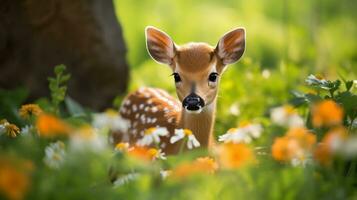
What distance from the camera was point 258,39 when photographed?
794 centimetres

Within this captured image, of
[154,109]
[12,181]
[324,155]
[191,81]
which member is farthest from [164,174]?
[154,109]

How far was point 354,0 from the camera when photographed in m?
8.19

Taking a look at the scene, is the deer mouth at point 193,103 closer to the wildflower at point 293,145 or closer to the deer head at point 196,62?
the deer head at point 196,62

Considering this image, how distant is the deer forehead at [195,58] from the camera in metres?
4.23

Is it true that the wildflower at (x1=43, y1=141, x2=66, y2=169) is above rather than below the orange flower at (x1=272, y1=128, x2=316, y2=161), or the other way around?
below

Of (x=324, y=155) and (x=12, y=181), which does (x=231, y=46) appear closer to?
(x=324, y=155)

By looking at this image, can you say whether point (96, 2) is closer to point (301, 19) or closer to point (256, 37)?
point (256, 37)

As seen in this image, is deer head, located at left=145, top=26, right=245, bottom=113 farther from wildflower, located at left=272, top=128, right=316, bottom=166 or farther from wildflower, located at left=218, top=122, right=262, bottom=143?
wildflower, located at left=272, top=128, right=316, bottom=166

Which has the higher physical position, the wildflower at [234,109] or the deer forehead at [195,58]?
the deer forehead at [195,58]

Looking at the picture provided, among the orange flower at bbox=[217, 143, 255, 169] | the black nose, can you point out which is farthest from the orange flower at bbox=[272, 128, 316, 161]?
the black nose

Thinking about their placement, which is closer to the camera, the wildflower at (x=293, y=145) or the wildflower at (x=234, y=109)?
the wildflower at (x=293, y=145)

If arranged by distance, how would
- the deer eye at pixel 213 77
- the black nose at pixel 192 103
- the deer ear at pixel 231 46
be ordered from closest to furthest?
the black nose at pixel 192 103, the deer eye at pixel 213 77, the deer ear at pixel 231 46

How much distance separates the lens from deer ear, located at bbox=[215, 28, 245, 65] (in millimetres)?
4438

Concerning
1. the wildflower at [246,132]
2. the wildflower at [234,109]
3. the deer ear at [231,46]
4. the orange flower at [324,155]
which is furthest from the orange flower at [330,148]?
the wildflower at [234,109]
